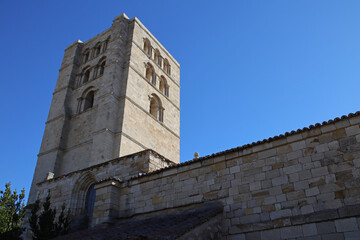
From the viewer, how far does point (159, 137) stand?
21891mm

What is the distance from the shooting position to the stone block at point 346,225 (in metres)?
6.65

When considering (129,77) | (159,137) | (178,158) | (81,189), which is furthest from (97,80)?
(81,189)

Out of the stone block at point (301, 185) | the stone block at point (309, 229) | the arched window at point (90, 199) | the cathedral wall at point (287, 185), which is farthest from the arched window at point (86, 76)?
the stone block at point (309, 229)

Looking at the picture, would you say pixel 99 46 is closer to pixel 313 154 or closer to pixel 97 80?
pixel 97 80

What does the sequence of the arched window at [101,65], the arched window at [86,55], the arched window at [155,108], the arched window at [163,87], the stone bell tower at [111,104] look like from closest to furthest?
the stone bell tower at [111,104] → the arched window at [155,108] → the arched window at [101,65] → the arched window at [163,87] → the arched window at [86,55]

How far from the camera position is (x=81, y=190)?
14797 mm

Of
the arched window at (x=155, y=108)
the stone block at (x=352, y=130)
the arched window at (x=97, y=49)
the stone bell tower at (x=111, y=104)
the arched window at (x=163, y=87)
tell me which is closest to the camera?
the stone block at (x=352, y=130)

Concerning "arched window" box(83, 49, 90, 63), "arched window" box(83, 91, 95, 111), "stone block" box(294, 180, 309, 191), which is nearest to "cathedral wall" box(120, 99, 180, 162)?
"arched window" box(83, 91, 95, 111)

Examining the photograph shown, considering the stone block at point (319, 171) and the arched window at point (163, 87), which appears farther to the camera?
the arched window at point (163, 87)

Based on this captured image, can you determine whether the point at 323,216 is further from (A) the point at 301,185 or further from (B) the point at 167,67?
(B) the point at 167,67

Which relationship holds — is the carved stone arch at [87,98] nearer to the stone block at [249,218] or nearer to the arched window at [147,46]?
the arched window at [147,46]

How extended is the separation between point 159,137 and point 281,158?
14317 millimetres

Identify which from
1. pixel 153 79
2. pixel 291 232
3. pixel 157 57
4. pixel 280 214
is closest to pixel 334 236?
pixel 291 232

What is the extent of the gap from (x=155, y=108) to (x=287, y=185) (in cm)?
1663
